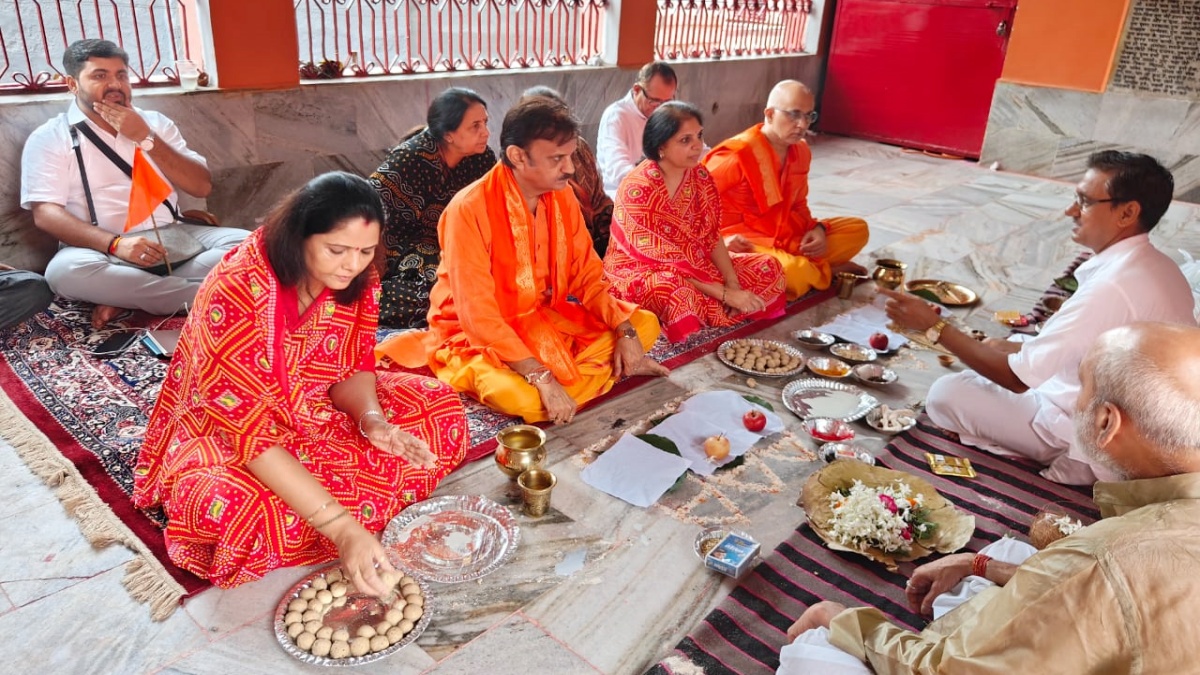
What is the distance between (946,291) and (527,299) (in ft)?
9.94

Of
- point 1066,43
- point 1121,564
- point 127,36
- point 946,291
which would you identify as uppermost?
point 1066,43

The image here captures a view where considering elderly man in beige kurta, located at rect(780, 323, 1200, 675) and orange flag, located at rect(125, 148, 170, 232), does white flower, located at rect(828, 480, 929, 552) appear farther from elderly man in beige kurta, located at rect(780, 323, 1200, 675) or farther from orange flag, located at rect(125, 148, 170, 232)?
orange flag, located at rect(125, 148, 170, 232)

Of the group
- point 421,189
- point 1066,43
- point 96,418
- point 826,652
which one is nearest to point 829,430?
point 826,652

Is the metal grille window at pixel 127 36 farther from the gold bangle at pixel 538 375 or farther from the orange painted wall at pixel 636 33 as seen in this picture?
the orange painted wall at pixel 636 33

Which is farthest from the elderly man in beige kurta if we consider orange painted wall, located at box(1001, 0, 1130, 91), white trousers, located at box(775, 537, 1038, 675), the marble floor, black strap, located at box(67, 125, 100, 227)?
orange painted wall, located at box(1001, 0, 1130, 91)

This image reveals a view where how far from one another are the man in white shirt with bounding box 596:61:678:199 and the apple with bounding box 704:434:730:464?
111 inches

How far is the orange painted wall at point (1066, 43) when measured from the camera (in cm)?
805

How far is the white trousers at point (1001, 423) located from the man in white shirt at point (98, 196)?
3509mm

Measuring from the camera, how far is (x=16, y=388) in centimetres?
336

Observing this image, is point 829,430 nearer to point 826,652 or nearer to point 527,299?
point 527,299

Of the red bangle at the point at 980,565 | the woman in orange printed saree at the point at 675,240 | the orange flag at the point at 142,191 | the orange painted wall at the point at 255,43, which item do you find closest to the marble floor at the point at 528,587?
the woman in orange printed saree at the point at 675,240

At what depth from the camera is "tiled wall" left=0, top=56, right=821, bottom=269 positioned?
4312 millimetres

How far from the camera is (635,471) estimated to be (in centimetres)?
301

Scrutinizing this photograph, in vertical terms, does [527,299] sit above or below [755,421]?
above
